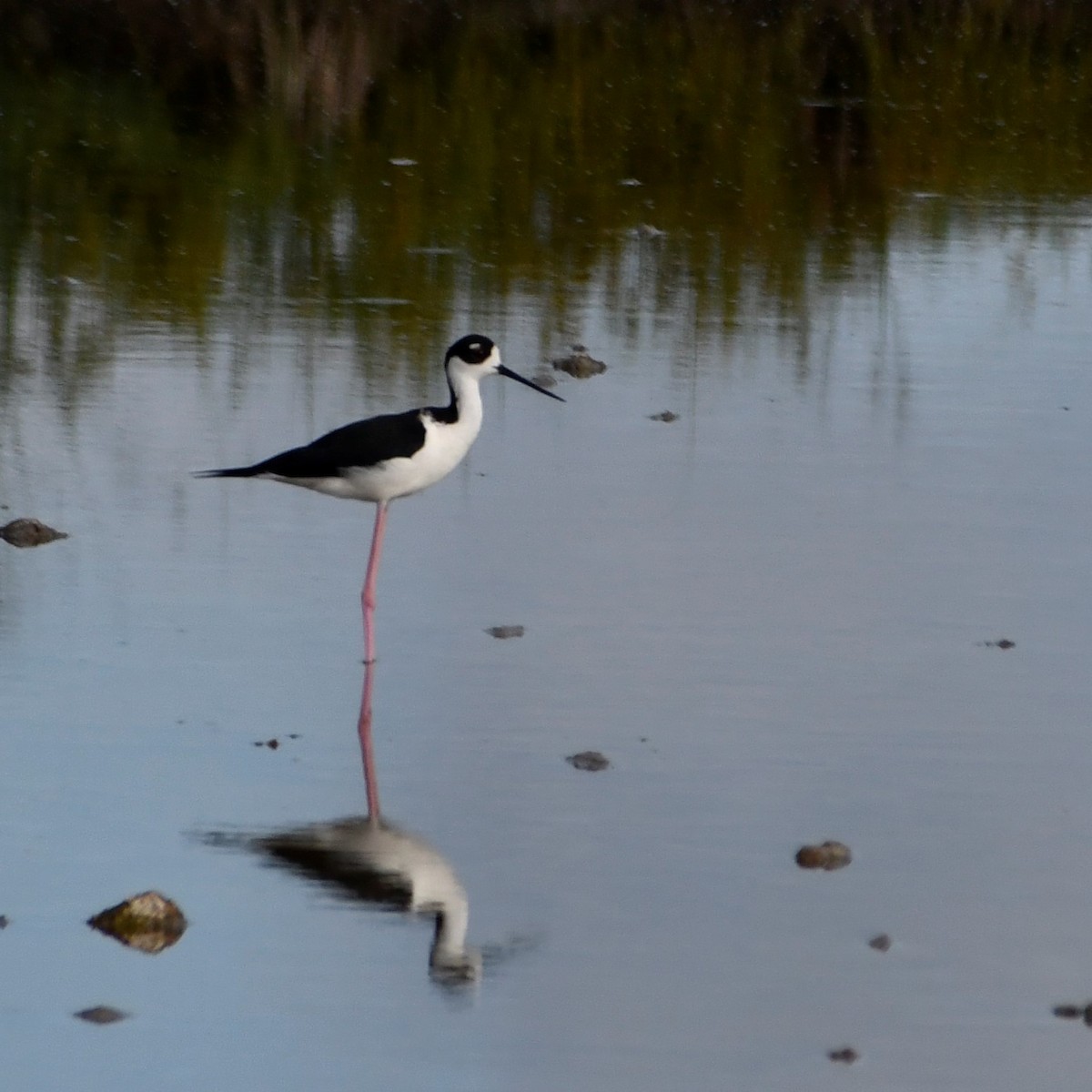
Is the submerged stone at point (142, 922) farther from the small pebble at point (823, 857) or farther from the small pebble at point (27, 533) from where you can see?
the small pebble at point (27, 533)

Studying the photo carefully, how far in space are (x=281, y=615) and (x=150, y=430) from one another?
2.17 metres

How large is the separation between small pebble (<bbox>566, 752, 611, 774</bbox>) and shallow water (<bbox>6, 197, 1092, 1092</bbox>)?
0.05 metres

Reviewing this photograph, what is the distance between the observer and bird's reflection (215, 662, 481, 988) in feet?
14.9

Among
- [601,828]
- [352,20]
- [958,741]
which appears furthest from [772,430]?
[352,20]

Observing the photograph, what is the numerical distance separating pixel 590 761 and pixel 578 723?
308 mm

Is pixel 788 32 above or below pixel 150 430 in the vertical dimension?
above

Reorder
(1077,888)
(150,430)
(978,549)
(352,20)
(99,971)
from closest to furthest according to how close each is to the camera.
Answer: (99,971) < (1077,888) < (978,549) < (150,430) < (352,20)

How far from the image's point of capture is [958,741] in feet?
18.8

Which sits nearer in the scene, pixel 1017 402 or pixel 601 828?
pixel 601 828

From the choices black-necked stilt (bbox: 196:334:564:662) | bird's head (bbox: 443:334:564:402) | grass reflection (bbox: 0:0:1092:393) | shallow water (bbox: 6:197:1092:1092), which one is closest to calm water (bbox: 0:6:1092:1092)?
shallow water (bbox: 6:197:1092:1092)

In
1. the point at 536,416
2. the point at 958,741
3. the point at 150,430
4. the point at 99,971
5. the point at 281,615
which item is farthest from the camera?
the point at 536,416

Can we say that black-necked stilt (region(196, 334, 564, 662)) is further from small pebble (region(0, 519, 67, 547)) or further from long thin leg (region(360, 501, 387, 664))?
small pebble (region(0, 519, 67, 547))

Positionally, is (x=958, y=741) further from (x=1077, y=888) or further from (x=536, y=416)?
(x=536, y=416)

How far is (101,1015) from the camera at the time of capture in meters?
4.17
